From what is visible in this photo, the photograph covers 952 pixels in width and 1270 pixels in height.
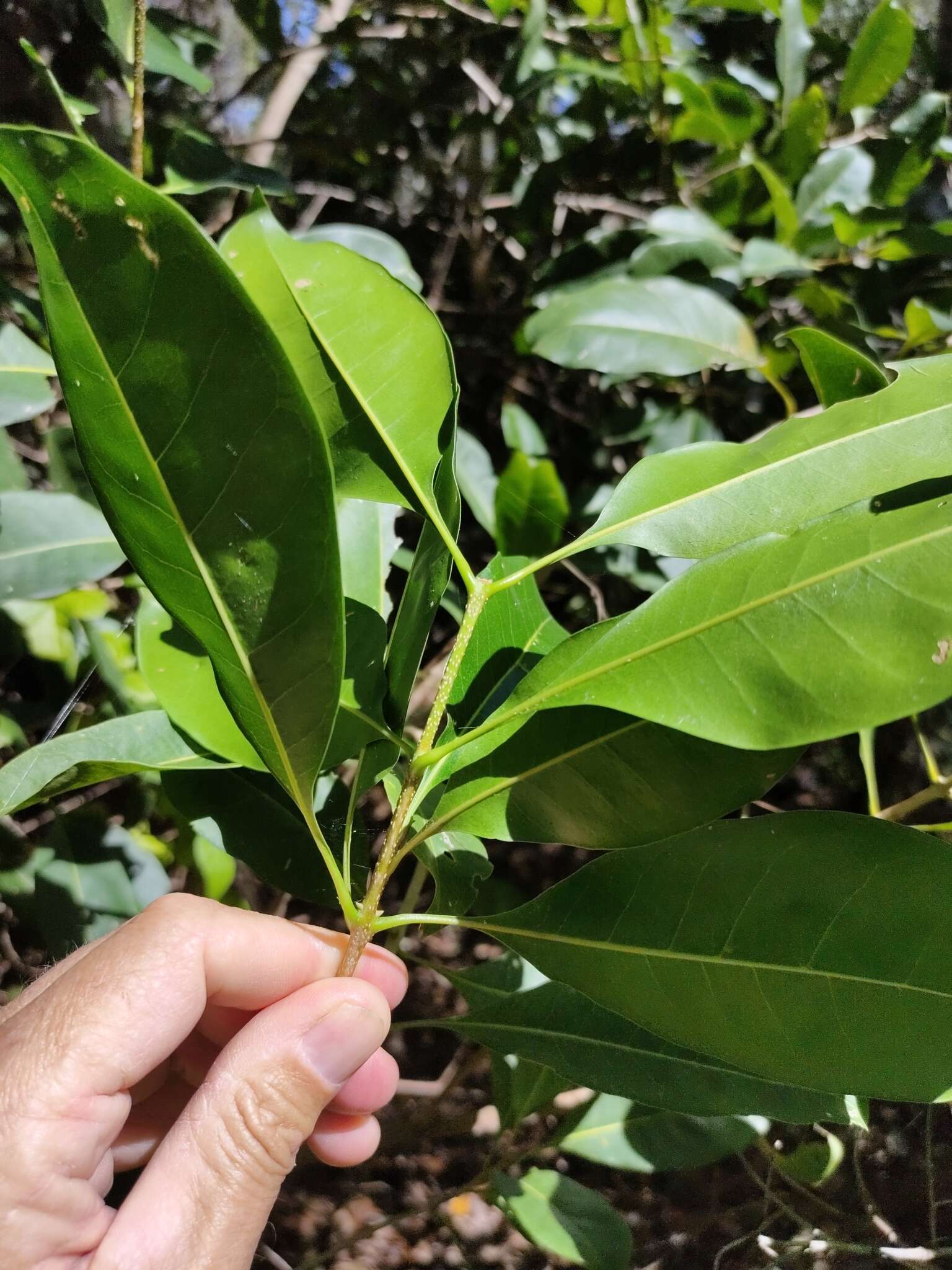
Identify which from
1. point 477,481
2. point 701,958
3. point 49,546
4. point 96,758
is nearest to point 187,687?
point 96,758

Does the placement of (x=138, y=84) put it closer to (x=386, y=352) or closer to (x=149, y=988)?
(x=386, y=352)

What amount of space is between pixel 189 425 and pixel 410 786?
265mm

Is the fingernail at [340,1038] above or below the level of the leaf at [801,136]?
below

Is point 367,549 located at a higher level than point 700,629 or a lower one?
lower

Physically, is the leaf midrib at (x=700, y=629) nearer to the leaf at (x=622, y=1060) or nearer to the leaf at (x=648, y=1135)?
the leaf at (x=622, y=1060)

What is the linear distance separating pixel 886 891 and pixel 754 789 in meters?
0.10

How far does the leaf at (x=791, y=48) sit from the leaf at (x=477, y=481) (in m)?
0.61

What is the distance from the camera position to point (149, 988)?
0.56 m

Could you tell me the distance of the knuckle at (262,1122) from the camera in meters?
0.55

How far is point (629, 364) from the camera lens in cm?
92

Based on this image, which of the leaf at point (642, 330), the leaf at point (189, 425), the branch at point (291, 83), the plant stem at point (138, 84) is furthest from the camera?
the branch at point (291, 83)

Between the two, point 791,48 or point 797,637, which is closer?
point 797,637

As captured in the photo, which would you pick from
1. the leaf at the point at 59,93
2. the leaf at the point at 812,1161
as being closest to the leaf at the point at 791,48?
the leaf at the point at 59,93

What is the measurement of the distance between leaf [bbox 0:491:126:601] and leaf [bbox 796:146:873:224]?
967mm
